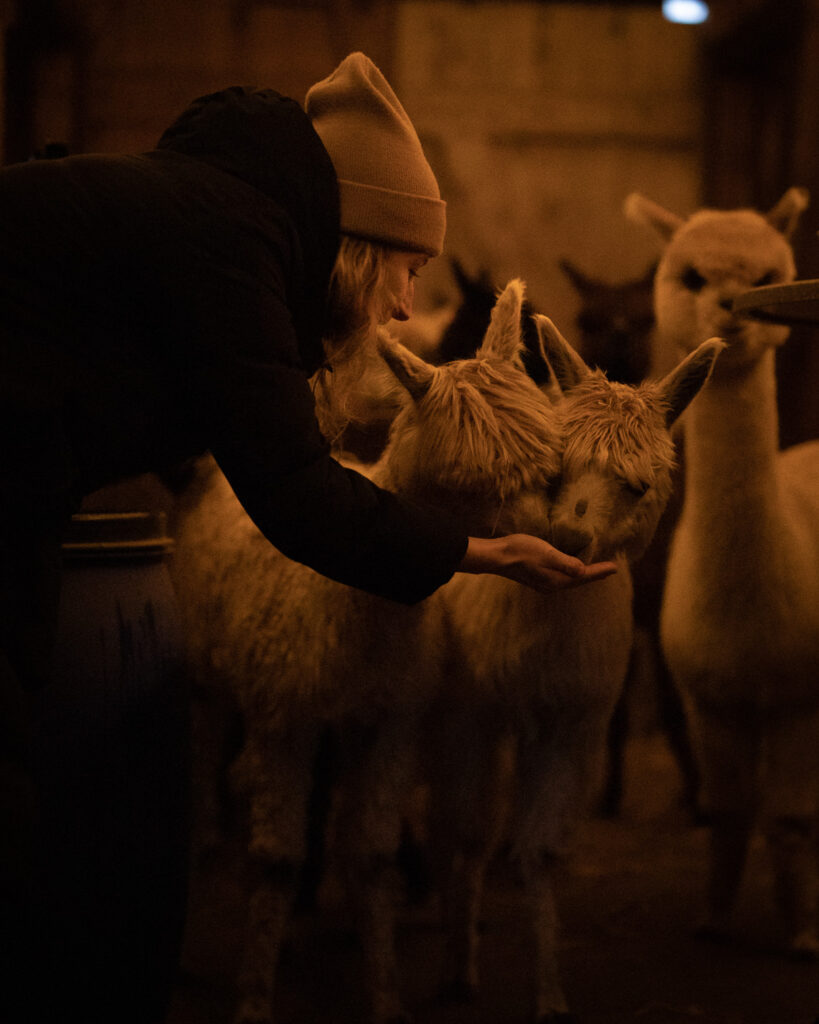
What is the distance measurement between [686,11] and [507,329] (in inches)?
164

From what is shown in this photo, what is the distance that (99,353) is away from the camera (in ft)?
4.17

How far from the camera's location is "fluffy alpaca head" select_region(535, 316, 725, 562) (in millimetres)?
1844

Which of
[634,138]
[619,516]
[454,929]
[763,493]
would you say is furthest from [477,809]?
[634,138]

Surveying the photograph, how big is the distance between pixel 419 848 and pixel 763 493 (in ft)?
4.72

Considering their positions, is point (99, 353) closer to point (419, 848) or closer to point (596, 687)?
point (596, 687)

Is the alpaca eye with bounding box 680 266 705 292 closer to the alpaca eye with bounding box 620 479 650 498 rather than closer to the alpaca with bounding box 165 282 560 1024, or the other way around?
the alpaca with bounding box 165 282 560 1024

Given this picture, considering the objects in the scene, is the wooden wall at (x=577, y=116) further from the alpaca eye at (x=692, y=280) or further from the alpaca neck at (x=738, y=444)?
the alpaca neck at (x=738, y=444)

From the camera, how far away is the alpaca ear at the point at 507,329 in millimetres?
2006

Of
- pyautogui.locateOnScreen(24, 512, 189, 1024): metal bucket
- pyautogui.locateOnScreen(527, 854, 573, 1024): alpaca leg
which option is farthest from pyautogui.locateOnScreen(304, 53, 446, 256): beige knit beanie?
pyautogui.locateOnScreen(527, 854, 573, 1024): alpaca leg

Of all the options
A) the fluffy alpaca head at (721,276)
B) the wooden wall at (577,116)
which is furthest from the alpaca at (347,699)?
the wooden wall at (577,116)

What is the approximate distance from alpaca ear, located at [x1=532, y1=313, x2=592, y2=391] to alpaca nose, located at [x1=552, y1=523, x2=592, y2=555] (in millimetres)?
332

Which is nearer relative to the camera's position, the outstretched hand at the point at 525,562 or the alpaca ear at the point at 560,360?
the outstretched hand at the point at 525,562

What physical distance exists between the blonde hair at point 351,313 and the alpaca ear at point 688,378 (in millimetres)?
579

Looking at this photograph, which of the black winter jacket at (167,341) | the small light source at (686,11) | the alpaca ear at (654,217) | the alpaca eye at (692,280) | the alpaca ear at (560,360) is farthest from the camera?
the small light source at (686,11)
